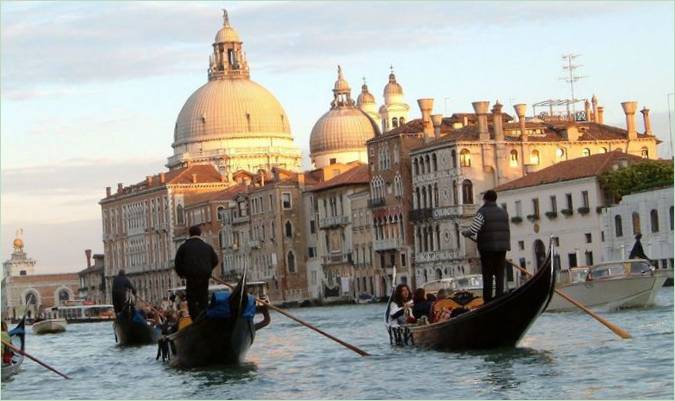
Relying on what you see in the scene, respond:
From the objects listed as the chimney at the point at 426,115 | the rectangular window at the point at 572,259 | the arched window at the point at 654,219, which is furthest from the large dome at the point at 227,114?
the arched window at the point at 654,219

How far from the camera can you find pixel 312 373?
2009cm

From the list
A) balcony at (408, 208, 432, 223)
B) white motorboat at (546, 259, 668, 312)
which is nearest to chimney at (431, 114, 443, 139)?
balcony at (408, 208, 432, 223)

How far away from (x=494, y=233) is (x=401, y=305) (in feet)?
12.2

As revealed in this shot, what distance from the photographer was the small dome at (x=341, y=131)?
107 m

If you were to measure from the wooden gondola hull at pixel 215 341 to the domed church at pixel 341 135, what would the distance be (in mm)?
84971

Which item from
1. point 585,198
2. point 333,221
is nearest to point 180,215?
point 333,221

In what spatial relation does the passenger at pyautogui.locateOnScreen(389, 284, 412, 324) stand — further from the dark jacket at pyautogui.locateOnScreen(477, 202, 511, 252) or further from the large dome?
the large dome

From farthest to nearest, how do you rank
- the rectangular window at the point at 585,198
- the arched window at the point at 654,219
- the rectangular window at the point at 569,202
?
the rectangular window at the point at 569,202 → the rectangular window at the point at 585,198 → the arched window at the point at 654,219

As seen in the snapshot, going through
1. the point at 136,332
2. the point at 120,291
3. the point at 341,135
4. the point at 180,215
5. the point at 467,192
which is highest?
the point at 341,135

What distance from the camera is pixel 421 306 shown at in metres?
22.1

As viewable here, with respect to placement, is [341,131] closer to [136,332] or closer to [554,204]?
[554,204]

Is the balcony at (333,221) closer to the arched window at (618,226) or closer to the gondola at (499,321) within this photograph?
the arched window at (618,226)

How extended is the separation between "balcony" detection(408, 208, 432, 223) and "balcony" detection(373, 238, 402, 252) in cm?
181

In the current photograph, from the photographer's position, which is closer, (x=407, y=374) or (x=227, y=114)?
(x=407, y=374)
